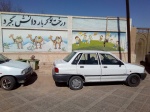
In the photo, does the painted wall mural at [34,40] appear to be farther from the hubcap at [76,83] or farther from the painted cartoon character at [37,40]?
the hubcap at [76,83]

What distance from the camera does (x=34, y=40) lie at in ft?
40.5

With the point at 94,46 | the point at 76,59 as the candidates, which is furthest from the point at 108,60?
the point at 94,46

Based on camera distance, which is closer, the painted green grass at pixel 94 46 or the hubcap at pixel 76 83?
the hubcap at pixel 76 83

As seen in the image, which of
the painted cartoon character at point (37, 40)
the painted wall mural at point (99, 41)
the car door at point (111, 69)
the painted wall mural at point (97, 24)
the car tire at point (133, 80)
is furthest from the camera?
the painted wall mural at point (99, 41)

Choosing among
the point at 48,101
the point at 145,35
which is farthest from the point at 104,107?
the point at 145,35

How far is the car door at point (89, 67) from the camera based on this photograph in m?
6.39

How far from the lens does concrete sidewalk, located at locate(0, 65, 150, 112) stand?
470 centimetres

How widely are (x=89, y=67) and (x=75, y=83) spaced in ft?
2.85

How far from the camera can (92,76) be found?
6523 millimetres

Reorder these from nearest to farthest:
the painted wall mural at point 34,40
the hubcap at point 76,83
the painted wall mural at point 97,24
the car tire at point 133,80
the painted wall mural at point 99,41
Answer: the hubcap at point 76,83
the car tire at point 133,80
the painted wall mural at point 34,40
the painted wall mural at point 97,24
the painted wall mural at point 99,41

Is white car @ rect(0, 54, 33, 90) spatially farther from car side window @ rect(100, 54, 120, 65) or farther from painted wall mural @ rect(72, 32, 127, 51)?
painted wall mural @ rect(72, 32, 127, 51)

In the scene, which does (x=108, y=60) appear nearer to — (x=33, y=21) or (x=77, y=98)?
(x=77, y=98)

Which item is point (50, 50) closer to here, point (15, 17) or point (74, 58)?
point (15, 17)

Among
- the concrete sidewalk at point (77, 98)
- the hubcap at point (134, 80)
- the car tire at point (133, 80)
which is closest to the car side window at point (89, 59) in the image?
the concrete sidewalk at point (77, 98)
